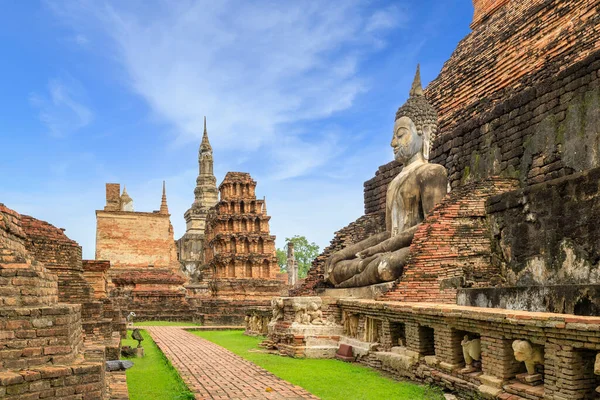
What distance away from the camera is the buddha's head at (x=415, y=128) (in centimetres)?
1020

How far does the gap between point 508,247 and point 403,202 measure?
2210mm

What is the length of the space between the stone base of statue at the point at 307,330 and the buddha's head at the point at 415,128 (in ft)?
9.66

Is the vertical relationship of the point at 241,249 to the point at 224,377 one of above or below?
above

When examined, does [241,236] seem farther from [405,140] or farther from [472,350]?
[472,350]

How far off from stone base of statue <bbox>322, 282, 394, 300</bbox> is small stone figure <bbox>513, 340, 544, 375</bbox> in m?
3.44

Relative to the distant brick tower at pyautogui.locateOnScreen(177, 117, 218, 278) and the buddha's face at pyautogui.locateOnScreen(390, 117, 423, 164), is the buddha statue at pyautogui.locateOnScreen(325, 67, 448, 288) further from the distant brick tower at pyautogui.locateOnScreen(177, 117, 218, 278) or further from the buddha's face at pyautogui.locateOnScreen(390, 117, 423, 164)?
the distant brick tower at pyautogui.locateOnScreen(177, 117, 218, 278)

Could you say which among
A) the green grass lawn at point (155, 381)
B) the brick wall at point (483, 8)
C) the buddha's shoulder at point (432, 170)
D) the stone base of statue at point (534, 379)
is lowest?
the green grass lawn at point (155, 381)

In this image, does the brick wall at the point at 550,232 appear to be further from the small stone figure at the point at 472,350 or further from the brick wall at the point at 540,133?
the small stone figure at the point at 472,350

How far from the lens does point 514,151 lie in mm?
9109

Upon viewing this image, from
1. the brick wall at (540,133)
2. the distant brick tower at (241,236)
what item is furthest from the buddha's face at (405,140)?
the distant brick tower at (241,236)

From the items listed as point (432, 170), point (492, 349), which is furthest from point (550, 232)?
point (432, 170)

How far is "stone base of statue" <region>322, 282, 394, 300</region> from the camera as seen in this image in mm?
8469

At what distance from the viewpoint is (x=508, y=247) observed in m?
7.91

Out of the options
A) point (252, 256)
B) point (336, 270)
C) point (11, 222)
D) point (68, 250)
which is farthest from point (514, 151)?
point (252, 256)
